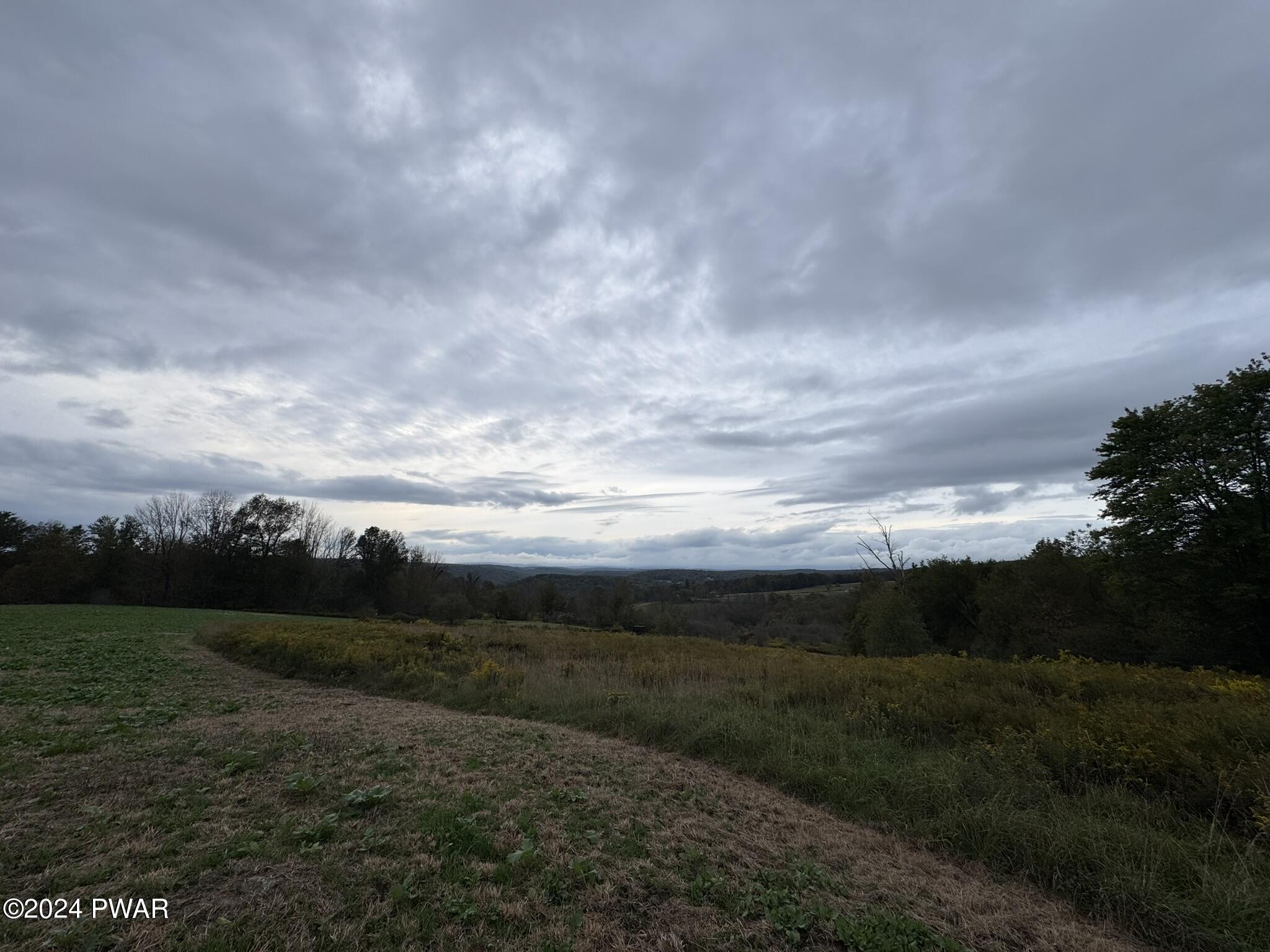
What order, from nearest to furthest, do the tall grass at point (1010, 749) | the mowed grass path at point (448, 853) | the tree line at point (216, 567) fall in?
1. the mowed grass path at point (448, 853)
2. the tall grass at point (1010, 749)
3. the tree line at point (216, 567)

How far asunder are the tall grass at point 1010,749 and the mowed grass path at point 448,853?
0.50m

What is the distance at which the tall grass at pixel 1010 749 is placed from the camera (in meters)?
4.26

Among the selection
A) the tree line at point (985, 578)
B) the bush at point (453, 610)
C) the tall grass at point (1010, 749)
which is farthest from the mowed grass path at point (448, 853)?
the bush at point (453, 610)

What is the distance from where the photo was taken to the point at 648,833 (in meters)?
4.81

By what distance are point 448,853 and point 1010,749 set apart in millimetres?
7068

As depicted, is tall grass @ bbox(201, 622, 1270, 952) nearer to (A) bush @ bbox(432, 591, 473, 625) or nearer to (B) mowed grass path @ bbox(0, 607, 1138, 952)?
(B) mowed grass path @ bbox(0, 607, 1138, 952)

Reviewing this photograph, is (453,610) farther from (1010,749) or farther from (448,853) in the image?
(1010,749)

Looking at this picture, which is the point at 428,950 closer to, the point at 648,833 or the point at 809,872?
the point at 648,833

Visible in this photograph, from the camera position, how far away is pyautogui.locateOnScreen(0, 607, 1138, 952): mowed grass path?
3.29m

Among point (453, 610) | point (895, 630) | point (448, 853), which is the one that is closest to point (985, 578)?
point (895, 630)

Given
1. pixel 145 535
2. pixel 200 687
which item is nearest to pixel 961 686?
pixel 200 687

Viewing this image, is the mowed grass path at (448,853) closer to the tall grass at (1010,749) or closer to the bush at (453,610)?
the tall grass at (1010,749)

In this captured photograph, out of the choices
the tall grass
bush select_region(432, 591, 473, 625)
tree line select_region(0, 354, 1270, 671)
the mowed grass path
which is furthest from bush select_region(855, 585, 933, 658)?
bush select_region(432, 591, 473, 625)

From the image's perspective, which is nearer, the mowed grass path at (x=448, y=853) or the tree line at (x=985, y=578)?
the mowed grass path at (x=448, y=853)
